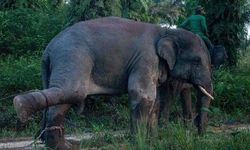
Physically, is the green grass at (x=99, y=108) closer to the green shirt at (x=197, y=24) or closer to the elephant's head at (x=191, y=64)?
the elephant's head at (x=191, y=64)

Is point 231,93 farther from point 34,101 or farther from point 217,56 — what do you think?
point 34,101

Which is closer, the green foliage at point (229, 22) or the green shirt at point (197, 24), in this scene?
the green shirt at point (197, 24)

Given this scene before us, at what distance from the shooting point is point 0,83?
46.3 feet

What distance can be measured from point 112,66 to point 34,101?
1.70 metres

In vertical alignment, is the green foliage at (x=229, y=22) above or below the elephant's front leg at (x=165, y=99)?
above

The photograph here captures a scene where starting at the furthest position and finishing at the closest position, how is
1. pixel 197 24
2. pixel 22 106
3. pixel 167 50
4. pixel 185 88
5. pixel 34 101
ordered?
pixel 197 24 → pixel 185 88 → pixel 167 50 → pixel 34 101 → pixel 22 106

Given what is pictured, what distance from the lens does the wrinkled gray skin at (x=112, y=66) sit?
27.3ft

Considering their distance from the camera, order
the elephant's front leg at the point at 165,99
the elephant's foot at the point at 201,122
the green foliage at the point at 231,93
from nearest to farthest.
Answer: the elephant's foot at the point at 201,122 → the elephant's front leg at the point at 165,99 → the green foliage at the point at 231,93

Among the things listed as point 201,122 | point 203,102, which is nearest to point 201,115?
point 201,122

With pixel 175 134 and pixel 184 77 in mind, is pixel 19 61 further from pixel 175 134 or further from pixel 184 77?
pixel 175 134

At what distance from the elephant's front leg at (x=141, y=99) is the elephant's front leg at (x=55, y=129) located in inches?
41.9

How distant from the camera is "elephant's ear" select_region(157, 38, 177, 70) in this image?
9.38 meters

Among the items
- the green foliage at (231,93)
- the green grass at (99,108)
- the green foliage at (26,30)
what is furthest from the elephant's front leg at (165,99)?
the green foliage at (26,30)

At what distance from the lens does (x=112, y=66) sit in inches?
357
